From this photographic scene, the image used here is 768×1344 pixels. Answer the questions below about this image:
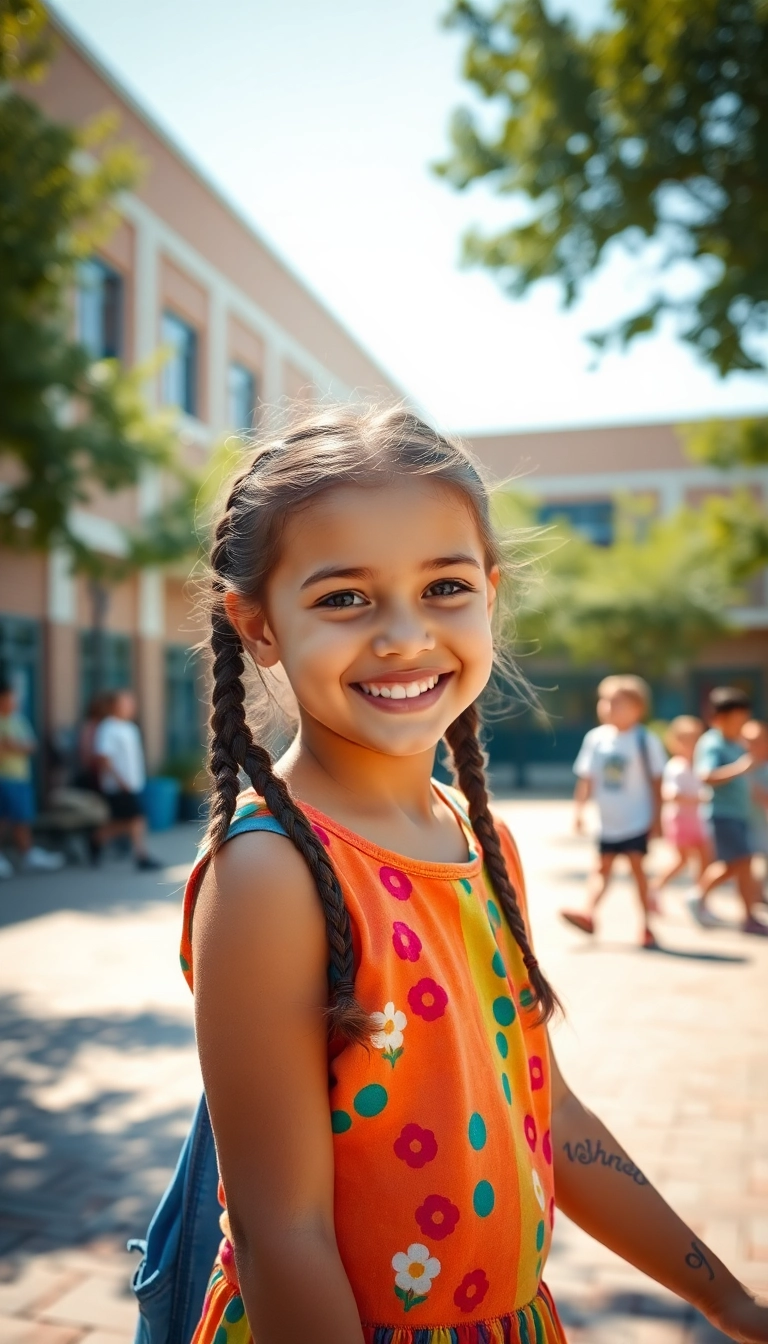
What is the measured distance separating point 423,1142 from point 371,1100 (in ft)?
0.25

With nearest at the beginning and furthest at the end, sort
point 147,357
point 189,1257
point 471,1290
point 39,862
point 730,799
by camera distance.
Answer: point 471,1290
point 189,1257
point 730,799
point 39,862
point 147,357

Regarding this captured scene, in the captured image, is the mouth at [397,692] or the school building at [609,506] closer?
the mouth at [397,692]

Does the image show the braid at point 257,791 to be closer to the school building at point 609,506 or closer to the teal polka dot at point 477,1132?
the teal polka dot at point 477,1132

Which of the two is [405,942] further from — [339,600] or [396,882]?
[339,600]

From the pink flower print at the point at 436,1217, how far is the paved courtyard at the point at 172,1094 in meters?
1.90

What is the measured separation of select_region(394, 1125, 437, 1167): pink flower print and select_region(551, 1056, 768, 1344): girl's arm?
14.2 inches

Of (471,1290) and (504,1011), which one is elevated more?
(504,1011)

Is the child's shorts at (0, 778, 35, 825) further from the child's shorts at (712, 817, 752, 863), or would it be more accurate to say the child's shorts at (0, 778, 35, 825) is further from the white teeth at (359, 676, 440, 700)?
the white teeth at (359, 676, 440, 700)

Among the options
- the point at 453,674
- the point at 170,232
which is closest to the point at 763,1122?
the point at 453,674

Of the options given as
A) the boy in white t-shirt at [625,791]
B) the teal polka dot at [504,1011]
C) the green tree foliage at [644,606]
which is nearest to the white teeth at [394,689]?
the teal polka dot at [504,1011]

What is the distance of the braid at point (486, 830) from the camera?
1456 mm

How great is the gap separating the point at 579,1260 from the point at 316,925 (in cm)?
253

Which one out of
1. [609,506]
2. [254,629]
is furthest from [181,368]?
[254,629]

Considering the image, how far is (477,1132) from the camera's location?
1214 mm
